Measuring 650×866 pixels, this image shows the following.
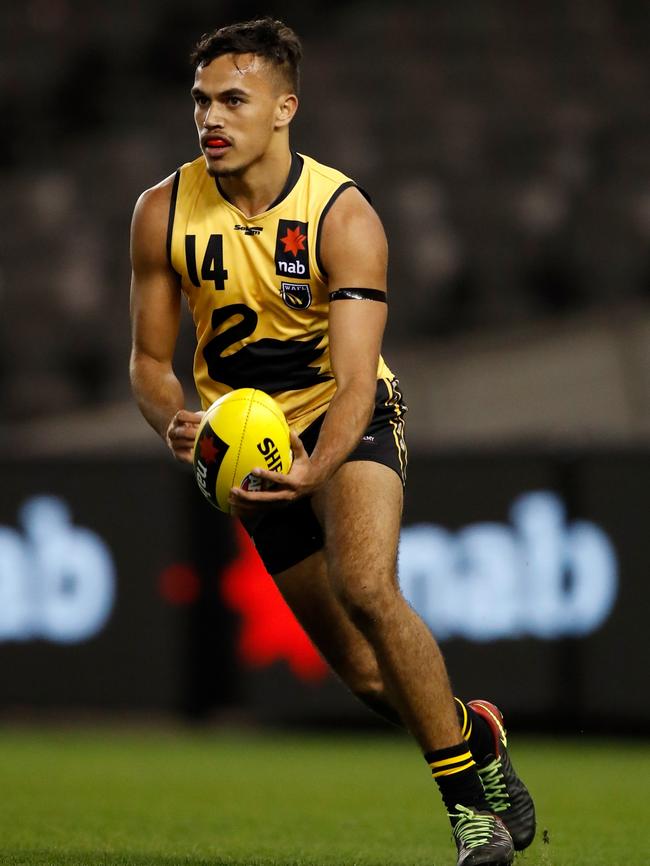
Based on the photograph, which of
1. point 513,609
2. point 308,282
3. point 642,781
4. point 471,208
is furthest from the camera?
point 471,208

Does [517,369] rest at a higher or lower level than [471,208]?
lower

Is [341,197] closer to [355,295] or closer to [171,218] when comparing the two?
[355,295]

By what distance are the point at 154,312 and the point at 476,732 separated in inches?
71.7

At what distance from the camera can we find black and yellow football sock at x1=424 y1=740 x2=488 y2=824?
4.88m

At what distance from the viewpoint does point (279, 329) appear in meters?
5.39

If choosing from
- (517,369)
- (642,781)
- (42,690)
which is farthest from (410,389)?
(642,781)

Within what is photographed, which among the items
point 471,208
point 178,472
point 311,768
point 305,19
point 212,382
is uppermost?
point 305,19

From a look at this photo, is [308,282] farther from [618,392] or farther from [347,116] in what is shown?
[347,116]

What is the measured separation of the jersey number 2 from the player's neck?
157mm

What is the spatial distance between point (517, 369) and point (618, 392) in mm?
868

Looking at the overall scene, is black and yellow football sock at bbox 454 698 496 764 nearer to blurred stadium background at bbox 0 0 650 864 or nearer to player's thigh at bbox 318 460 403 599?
blurred stadium background at bbox 0 0 650 864

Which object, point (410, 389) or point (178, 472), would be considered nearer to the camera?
point (178, 472)

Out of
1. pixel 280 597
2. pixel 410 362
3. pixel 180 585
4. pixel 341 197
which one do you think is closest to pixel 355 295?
pixel 341 197

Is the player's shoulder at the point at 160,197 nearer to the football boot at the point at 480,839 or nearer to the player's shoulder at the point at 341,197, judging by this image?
the player's shoulder at the point at 341,197
